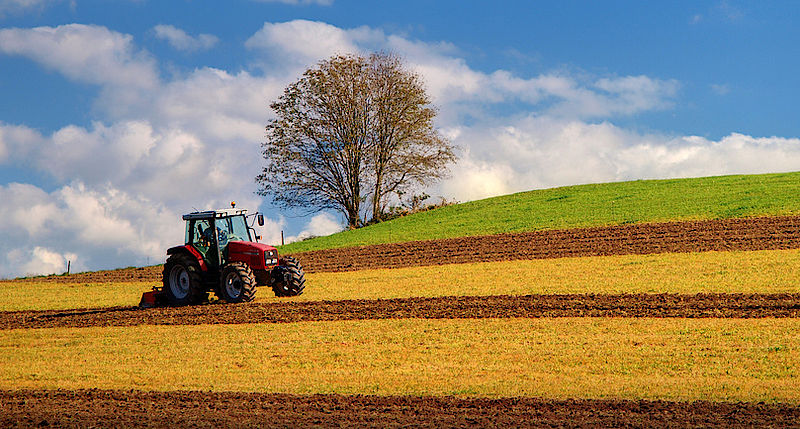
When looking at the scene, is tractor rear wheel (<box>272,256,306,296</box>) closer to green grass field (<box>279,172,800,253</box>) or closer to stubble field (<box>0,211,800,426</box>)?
stubble field (<box>0,211,800,426</box>)

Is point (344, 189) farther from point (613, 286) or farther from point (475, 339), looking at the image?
point (475, 339)

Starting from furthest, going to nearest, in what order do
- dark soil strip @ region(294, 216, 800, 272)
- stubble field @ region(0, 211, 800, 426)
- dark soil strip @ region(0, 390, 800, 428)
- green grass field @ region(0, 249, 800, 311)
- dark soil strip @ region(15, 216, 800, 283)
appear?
dark soil strip @ region(15, 216, 800, 283)
dark soil strip @ region(294, 216, 800, 272)
green grass field @ region(0, 249, 800, 311)
stubble field @ region(0, 211, 800, 426)
dark soil strip @ region(0, 390, 800, 428)

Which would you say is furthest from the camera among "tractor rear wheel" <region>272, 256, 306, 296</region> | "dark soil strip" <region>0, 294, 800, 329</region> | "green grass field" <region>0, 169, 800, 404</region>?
"tractor rear wheel" <region>272, 256, 306, 296</region>

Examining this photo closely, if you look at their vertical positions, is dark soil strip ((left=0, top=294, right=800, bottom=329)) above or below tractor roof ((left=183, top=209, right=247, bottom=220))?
below

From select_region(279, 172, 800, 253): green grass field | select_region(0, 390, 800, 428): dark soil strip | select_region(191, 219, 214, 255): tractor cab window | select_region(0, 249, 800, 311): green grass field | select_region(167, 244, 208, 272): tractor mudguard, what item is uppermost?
select_region(279, 172, 800, 253): green grass field

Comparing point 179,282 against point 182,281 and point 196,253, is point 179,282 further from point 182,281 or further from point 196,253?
point 196,253

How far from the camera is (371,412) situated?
1014cm

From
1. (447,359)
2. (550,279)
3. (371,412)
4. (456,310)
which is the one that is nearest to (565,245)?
(550,279)

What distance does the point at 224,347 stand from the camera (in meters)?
15.9

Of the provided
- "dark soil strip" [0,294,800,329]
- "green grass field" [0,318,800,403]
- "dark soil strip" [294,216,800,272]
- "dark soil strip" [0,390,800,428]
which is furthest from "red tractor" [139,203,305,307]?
"dark soil strip" [294,216,800,272]

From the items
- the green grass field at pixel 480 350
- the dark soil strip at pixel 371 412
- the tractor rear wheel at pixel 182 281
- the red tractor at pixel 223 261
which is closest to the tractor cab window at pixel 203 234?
the red tractor at pixel 223 261

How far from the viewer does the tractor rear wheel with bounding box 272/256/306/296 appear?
907 inches

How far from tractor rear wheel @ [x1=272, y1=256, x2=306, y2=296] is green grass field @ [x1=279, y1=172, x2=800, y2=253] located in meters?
20.6

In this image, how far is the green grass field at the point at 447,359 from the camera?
1157 cm
